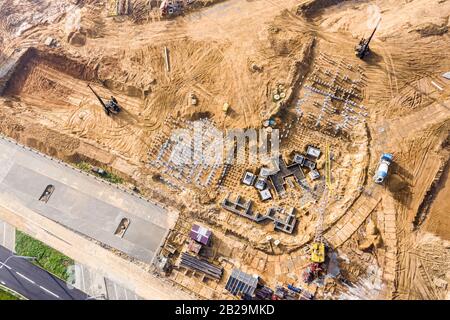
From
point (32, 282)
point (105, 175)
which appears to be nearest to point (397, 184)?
point (105, 175)

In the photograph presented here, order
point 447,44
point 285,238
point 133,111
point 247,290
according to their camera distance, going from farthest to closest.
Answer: point 133,111 → point 447,44 → point 285,238 → point 247,290

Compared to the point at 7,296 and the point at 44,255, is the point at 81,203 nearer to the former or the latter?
the point at 44,255

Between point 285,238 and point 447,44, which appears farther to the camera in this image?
point 447,44

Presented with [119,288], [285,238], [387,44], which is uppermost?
[387,44]

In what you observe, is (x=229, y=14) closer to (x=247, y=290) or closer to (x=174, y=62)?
(x=174, y=62)

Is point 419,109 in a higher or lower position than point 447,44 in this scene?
lower

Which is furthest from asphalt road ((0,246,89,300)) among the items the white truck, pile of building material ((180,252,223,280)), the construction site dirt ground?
the white truck

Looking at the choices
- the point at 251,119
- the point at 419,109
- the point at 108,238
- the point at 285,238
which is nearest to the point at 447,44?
the point at 419,109

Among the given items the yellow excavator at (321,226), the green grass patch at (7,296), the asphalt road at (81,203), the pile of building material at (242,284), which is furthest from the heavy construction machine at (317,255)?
the green grass patch at (7,296)
